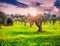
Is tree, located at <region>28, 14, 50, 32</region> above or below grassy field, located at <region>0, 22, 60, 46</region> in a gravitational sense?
above

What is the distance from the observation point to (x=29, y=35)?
312 cm

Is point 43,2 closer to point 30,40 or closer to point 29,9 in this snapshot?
point 29,9

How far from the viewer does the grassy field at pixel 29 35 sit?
3094 millimetres


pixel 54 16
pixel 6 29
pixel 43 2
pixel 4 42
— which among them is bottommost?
pixel 4 42

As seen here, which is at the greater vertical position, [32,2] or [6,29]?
[32,2]

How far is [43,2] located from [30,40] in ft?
2.10

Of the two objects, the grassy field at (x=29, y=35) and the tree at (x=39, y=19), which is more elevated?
the tree at (x=39, y=19)

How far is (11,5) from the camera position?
3238 millimetres

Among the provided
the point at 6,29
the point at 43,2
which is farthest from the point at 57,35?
the point at 6,29

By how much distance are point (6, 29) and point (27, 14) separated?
41cm

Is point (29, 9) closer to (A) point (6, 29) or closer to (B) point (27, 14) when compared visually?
(B) point (27, 14)

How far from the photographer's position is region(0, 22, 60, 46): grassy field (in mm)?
3094

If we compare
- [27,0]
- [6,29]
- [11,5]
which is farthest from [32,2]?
[6,29]

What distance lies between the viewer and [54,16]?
10.4 feet
